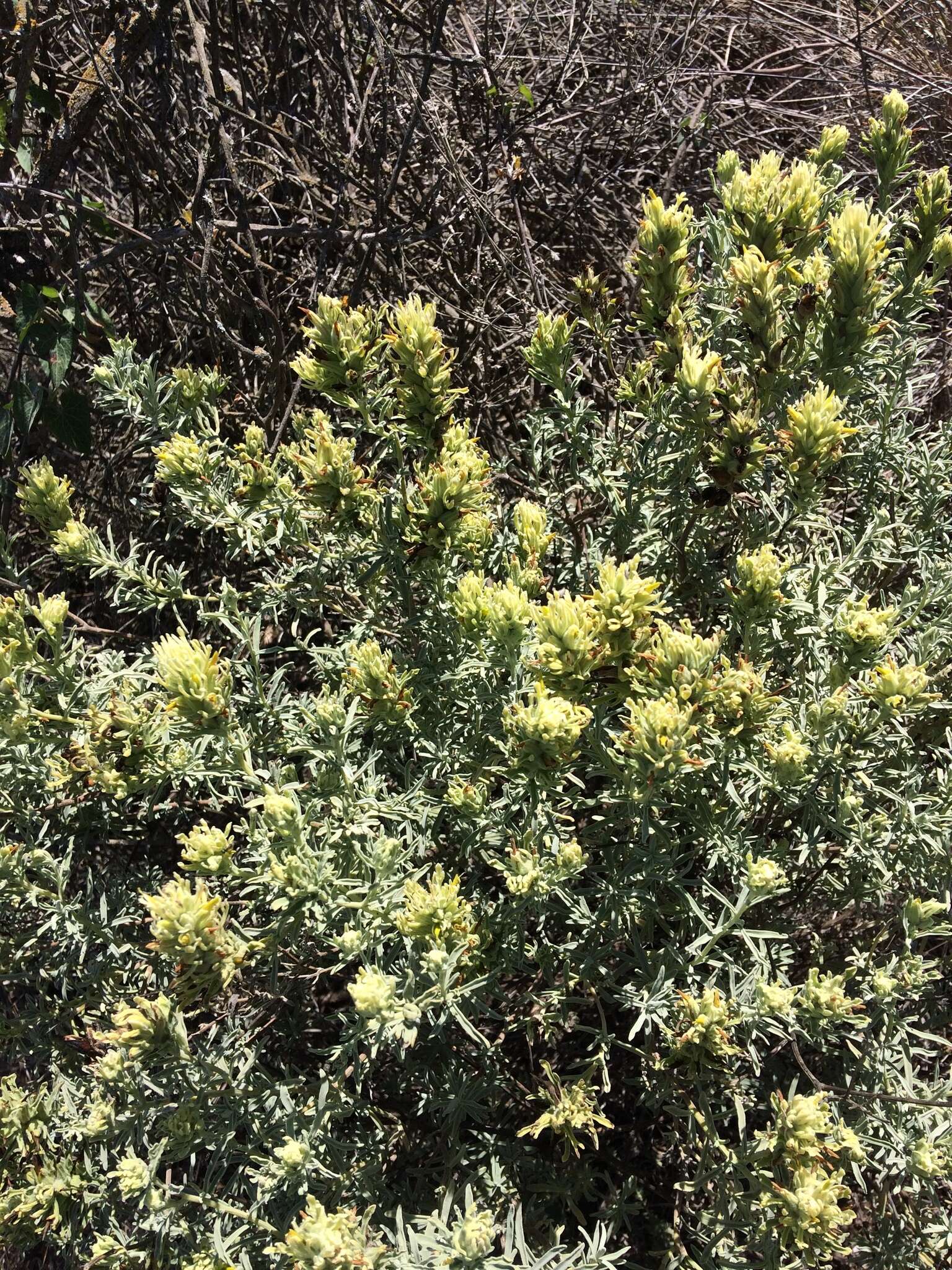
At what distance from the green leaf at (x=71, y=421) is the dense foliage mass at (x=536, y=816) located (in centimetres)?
40

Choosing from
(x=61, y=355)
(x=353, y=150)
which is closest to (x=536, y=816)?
(x=61, y=355)

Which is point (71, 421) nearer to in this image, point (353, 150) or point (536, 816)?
point (353, 150)

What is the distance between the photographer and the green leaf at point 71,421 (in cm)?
287

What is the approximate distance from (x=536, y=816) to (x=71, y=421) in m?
1.97

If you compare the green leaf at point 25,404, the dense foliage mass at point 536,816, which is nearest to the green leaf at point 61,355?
the green leaf at point 25,404

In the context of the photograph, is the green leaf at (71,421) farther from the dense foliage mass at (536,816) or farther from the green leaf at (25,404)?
the dense foliage mass at (536,816)

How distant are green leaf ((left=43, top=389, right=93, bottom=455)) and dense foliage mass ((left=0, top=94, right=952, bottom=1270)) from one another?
1.31 ft

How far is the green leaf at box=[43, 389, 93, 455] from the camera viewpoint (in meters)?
2.87

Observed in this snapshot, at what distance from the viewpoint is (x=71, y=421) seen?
2.87m

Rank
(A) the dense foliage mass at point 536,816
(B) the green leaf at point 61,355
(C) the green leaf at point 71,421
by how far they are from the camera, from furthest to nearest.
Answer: (C) the green leaf at point 71,421
(B) the green leaf at point 61,355
(A) the dense foliage mass at point 536,816

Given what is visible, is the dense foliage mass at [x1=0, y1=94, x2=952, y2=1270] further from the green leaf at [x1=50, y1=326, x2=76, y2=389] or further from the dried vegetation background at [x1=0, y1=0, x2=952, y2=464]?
the dried vegetation background at [x1=0, y1=0, x2=952, y2=464]

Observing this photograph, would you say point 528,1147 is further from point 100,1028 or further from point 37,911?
point 37,911

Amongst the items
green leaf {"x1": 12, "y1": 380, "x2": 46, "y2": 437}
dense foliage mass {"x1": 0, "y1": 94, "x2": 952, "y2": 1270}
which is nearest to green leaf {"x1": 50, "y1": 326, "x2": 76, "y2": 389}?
green leaf {"x1": 12, "y1": 380, "x2": 46, "y2": 437}

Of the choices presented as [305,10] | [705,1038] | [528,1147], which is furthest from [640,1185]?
[305,10]
